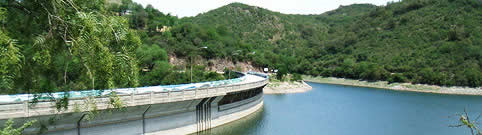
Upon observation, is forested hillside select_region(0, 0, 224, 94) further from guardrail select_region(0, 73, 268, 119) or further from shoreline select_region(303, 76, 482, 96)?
shoreline select_region(303, 76, 482, 96)

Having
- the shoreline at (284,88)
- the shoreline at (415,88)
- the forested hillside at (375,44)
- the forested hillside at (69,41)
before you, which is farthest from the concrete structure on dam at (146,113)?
the shoreline at (415,88)

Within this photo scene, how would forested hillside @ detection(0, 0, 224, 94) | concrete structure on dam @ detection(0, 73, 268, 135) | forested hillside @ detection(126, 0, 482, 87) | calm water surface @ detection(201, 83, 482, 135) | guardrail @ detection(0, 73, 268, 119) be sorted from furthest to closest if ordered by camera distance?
forested hillside @ detection(126, 0, 482, 87)
calm water surface @ detection(201, 83, 482, 135)
concrete structure on dam @ detection(0, 73, 268, 135)
guardrail @ detection(0, 73, 268, 119)
forested hillside @ detection(0, 0, 224, 94)

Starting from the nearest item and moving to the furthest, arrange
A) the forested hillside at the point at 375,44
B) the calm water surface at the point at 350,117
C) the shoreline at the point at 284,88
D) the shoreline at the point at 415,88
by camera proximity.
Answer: the calm water surface at the point at 350,117, the shoreline at the point at 284,88, the shoreline at the point at 415,88, the forested hillside at the point at 375,44

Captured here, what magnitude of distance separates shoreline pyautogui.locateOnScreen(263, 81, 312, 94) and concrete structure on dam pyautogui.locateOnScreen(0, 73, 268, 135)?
87.2 ft

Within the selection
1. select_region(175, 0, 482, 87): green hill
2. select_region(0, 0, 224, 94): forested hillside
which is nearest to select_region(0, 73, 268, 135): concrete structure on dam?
select_region(0, 0, 224, 94): forested hillside

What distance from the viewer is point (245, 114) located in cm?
3788

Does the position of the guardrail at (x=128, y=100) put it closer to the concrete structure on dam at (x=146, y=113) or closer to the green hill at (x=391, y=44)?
the concrete structure on dam at (x=146, y=113)

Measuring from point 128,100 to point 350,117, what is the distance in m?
26.2

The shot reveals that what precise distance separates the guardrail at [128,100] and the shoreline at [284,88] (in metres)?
26.0

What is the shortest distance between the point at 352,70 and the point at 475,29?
34.6 metres

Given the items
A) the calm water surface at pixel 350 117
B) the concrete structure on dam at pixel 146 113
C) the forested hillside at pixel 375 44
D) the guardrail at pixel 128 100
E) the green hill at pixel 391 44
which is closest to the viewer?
the guardrail at pixel 128 100

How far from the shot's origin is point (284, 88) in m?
65.9

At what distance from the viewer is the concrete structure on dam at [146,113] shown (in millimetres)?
19875

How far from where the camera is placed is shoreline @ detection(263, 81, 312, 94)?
63581 millimetres
